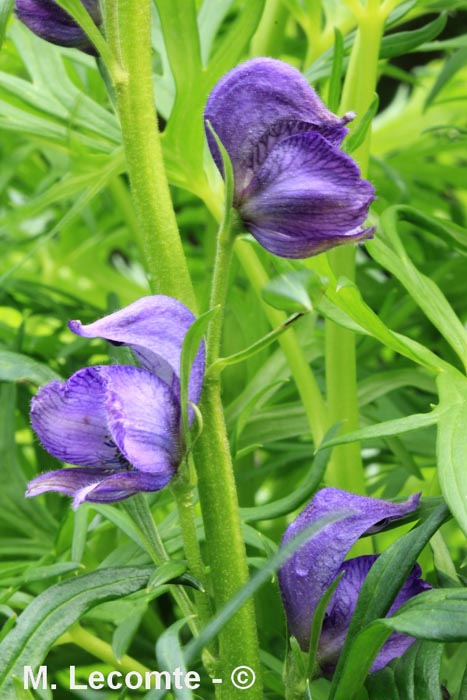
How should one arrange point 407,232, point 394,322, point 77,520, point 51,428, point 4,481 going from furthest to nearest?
point 407,232
point 394,322
point 4,481
point 77,520
point 51,428

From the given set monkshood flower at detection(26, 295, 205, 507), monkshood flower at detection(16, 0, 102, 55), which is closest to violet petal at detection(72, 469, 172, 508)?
monkshood flower at detection(26, 295, 205, 507)

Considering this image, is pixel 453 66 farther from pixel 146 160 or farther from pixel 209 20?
pixel 146 160

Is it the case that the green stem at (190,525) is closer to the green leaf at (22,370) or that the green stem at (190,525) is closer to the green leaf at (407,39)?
the green leaf at (22,370)

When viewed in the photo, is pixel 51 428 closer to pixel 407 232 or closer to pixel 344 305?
pixel 344 305

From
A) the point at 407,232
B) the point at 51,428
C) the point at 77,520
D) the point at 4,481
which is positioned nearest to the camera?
the point at 51,428

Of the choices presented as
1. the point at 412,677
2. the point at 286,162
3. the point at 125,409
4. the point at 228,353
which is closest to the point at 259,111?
the point at 286,162

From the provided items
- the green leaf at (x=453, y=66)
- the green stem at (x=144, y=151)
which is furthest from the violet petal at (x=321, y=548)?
the green leaf at (x=453, y=66)

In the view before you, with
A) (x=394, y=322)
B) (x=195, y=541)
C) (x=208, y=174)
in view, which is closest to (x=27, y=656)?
(x=195, y=541)
